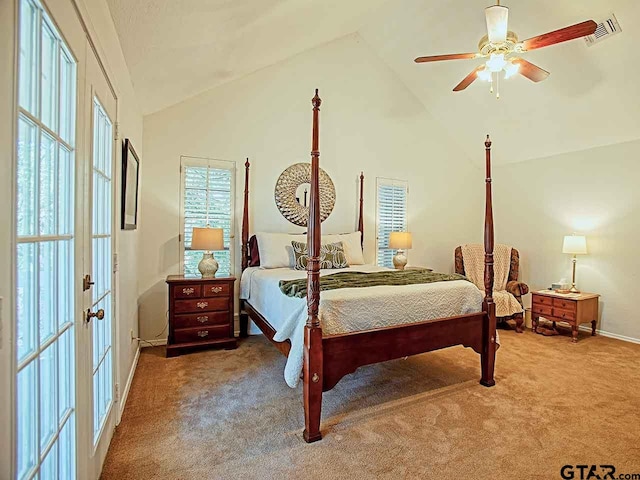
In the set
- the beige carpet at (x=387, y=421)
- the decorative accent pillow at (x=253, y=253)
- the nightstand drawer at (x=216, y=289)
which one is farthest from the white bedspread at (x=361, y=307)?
the decorative accent pillow at (x=253, y=253)

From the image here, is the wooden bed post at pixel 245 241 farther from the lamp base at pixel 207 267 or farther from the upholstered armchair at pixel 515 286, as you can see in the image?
the upholstered armchair at pixel 515 286

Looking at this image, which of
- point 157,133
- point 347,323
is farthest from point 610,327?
point 157,133

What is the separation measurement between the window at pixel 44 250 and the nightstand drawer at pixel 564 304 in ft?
16.0

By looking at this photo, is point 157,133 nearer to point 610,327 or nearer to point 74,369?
point 74,369

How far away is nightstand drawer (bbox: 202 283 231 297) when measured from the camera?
3.73 m

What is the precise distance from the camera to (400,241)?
195 inches

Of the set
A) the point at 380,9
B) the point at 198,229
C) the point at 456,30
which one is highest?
the point at 380,9

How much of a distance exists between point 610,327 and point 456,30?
4.09 meters

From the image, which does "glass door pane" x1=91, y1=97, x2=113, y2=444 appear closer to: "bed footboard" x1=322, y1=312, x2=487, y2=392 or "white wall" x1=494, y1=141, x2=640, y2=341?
"bed footboard" x1=322, y1=312, x2=487, y2=392

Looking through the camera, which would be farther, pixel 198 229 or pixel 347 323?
pixel 198 229

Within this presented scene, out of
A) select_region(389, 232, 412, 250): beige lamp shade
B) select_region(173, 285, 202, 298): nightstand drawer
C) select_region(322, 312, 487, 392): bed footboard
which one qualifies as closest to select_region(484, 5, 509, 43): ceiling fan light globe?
select_region(322, 312, 487, 392): bed footboard

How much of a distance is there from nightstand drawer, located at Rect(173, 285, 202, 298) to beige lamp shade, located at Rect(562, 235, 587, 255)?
4.53 metres

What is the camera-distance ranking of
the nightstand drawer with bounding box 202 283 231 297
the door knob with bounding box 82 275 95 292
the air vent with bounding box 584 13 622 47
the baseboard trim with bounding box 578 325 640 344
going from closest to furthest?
the door knob with bounding box 82 275 95 292 < the air vent with bounding box 584 13 622 47 < the nightstand drawer with bounding box 202 283 231 297 < the baseboard trim with bounding box 578 325 640 344

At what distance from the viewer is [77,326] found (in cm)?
145
